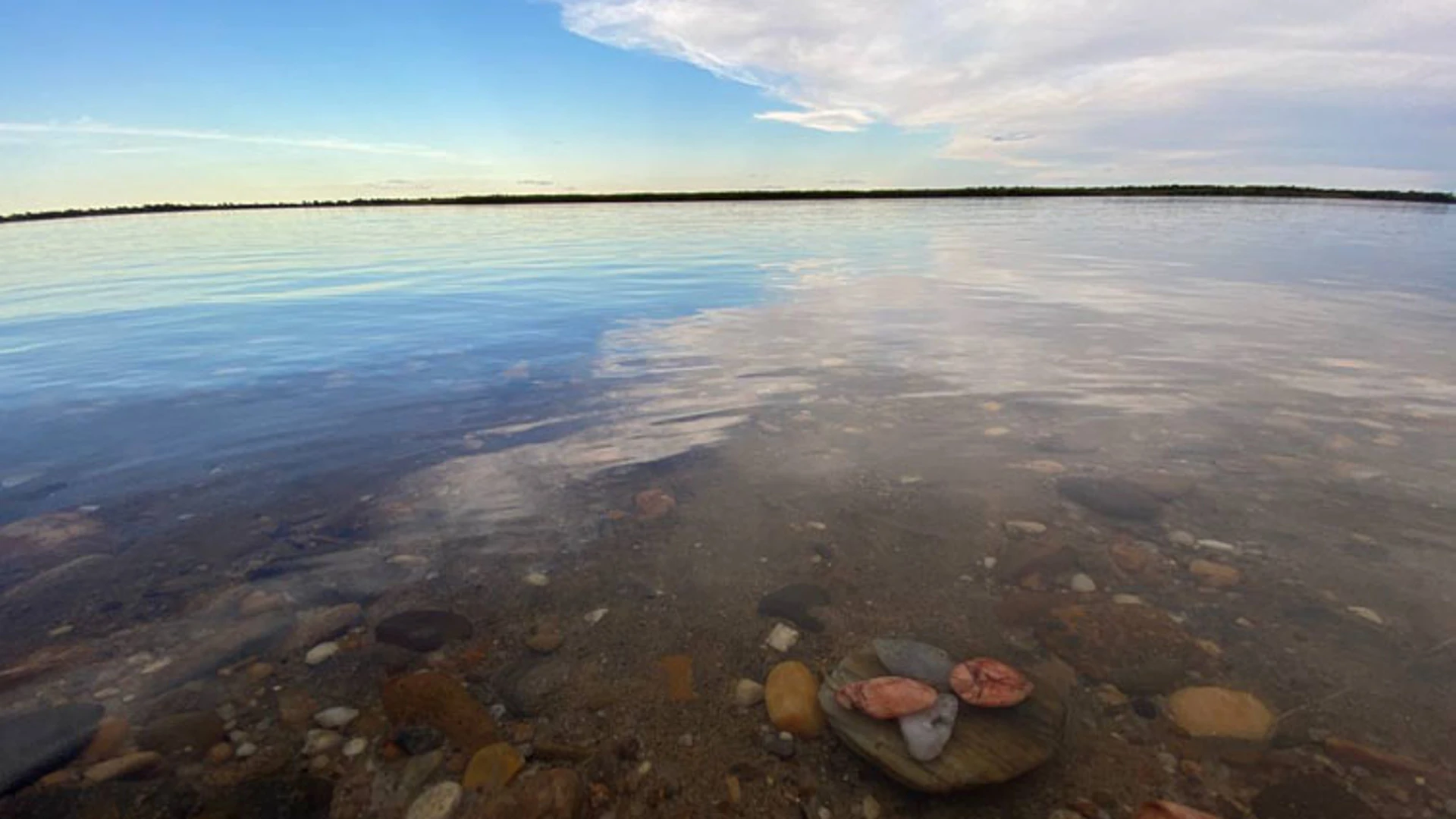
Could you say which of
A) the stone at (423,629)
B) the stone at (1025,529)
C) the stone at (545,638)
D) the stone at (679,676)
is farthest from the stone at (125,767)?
the stone at (1025,529)

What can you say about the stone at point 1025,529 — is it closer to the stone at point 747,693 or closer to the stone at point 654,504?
the stone at point 747,693

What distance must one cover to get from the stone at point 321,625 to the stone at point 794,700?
2.55 meters

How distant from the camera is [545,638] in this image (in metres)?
3.70

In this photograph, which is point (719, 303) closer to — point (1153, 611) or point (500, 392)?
point (500, 392)

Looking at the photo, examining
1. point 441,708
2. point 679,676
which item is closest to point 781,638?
point 679,676

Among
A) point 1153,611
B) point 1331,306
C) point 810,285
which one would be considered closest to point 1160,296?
point 1331,306

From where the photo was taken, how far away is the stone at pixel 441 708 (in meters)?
3.03

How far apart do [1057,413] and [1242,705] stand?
4416mm

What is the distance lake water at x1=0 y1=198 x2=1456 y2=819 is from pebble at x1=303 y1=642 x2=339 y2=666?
43 mm

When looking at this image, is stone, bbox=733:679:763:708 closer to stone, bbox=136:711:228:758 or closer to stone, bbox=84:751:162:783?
stone, bbox=136:711:228:758

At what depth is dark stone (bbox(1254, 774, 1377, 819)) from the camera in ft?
8.30

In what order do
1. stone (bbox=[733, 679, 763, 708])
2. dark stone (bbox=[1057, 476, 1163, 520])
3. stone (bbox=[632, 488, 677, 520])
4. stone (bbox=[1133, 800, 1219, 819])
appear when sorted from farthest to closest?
stone (bbox=[632, 488, 677, 520]) < dark stone (bbox=[1057, 476, 1163, 520]) < stone (bbox=[733, 679, 763, 708]) < stone (bbox=[1133, 800, 1219, 819])

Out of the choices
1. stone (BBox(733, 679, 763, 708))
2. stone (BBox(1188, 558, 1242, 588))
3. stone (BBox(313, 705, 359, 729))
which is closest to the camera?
stone (BBox(313, 705, 359, 729))

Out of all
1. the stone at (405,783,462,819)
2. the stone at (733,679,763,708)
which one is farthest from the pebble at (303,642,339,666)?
the stone at (733,679,763,708)
